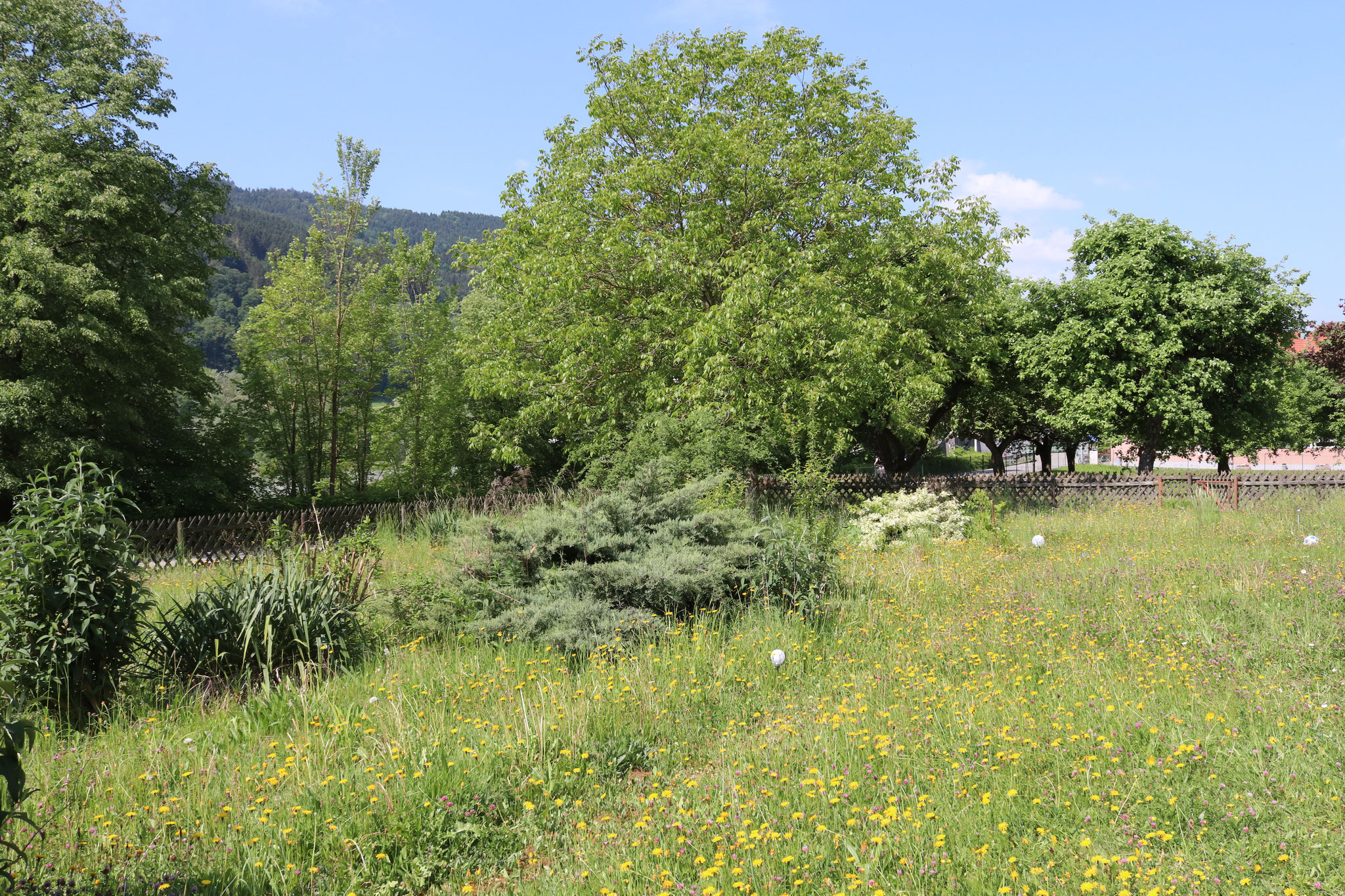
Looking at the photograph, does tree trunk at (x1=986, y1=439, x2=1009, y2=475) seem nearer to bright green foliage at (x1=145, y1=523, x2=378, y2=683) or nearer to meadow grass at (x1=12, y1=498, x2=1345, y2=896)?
meadow grass at (x1=12, y1=498, x2=1345, y2=896)

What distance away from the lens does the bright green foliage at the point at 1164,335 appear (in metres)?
20.4

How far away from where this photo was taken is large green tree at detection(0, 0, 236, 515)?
51.9ft

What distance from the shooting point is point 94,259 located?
17.4 metres

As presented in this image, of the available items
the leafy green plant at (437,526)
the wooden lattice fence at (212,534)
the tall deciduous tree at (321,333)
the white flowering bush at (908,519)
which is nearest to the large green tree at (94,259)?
→ the tall deciduous tree at (321,333)

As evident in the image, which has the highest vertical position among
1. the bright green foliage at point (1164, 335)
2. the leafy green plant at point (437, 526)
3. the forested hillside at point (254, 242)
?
the forested hillside at point (254, 242)

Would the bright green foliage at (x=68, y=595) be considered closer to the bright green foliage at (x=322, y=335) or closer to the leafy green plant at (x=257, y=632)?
the leafy green plant at (x=257, y=632)

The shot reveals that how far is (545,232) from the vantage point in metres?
15.8

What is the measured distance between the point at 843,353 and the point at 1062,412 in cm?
1216

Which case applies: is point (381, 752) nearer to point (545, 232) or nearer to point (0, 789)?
point (0, 789)

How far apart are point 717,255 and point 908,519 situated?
658 cm

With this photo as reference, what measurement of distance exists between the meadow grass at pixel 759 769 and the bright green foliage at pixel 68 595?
364 millimetres

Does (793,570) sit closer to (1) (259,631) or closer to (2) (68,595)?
(1) (259,631)

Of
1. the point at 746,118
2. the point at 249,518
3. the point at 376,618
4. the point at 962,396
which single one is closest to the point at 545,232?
the point at 746,118

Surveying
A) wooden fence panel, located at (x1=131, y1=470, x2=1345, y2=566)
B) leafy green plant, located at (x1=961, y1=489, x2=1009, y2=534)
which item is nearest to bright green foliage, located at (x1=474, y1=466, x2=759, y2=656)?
wooden fence panel, located at (x1=131, y1=470, x2=1345, y2=566)
